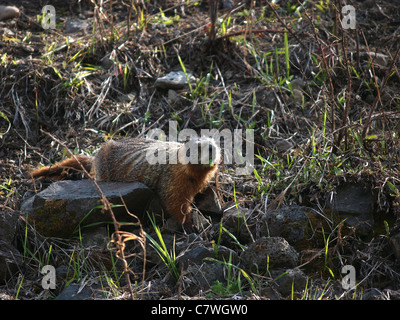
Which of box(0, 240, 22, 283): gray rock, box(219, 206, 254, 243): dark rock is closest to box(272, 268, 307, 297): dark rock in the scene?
box(219, 206, 254, 243): dark rock

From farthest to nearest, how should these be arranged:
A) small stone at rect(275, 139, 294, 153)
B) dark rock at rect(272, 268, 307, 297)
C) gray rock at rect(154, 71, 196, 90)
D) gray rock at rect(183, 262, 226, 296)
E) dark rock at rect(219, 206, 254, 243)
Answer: gray rock at rect(154, 71, 196, 90), small stone at rect(275, 139, 294, 153), dark rock at rect(219, 206, 254, 243), gray rock at rect(183, 262, 226, 296), dark rock at rect(272, 268, 307, 297)

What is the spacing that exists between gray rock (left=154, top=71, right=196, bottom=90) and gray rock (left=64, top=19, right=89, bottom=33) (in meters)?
1.72

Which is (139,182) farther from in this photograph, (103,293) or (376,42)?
(376,42)

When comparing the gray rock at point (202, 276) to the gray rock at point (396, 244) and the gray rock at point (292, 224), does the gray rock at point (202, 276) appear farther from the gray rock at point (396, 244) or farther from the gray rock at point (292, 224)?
the gray rock at point (396, 244)

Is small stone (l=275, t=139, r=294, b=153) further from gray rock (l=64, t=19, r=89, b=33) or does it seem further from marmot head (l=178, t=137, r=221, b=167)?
gray rock (l=64, t=19, r=89, b=33)

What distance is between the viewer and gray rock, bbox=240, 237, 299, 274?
13.6 feet

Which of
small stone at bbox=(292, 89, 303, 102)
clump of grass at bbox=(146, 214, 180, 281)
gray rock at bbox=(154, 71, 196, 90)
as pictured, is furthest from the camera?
gray rock at bbox=(154, 71, 196, 90)

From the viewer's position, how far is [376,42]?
22.8 feet

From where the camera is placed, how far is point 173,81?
6.69m

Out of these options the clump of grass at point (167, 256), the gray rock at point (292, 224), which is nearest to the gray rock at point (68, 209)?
the clump of grass at point (167, 256)

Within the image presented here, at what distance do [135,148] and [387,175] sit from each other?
2.59 meters

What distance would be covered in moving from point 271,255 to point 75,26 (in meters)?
5.09

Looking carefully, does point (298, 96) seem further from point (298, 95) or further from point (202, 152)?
point (202, 152)

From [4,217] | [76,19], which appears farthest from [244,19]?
[4,217]
